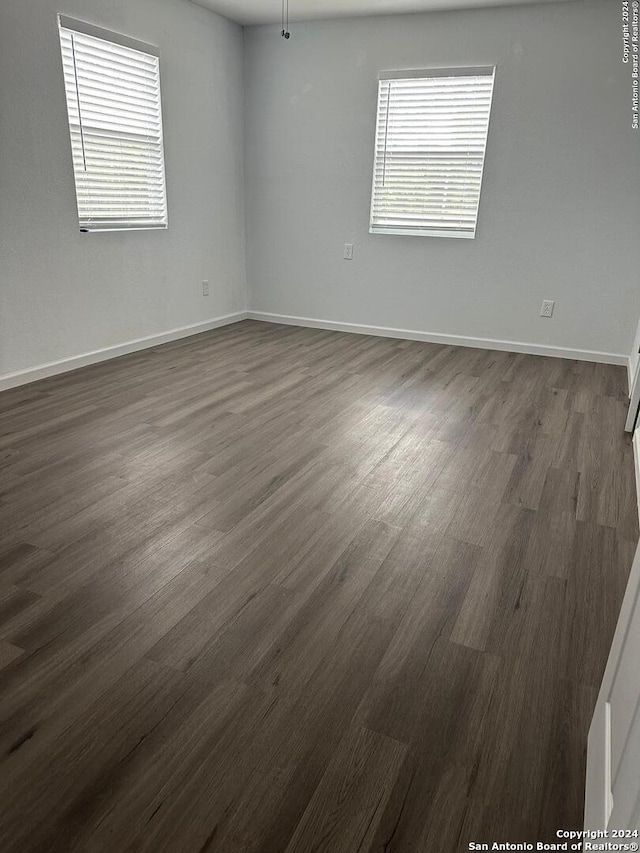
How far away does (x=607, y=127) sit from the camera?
13.3 feet

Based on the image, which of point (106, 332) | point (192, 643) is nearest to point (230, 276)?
point (106, 332)

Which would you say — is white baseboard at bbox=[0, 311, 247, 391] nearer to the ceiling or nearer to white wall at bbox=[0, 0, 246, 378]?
white wall at bbox=[0, 0, 246, 378]

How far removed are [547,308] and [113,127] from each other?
11.2 feet

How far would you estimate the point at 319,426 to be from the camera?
10.3ft

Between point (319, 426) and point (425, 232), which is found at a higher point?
point (425, 232)

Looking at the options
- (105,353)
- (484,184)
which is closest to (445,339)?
(484,184)

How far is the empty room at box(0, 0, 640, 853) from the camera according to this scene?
1.23 metres

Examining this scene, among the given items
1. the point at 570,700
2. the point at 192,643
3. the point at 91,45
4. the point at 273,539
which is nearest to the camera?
the point at 570,700

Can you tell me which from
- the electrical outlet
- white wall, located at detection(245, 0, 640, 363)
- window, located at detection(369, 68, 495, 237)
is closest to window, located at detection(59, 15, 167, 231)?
white wall, located at detection(245, 0, 640, 363)

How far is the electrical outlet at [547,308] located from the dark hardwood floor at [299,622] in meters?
1.52

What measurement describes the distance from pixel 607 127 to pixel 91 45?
347 cm

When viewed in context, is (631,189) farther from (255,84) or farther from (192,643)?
(192,643)

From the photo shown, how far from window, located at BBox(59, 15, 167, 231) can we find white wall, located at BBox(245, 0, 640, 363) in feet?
4.15

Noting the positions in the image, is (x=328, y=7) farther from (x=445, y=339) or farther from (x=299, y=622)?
(x=299, y=622)
